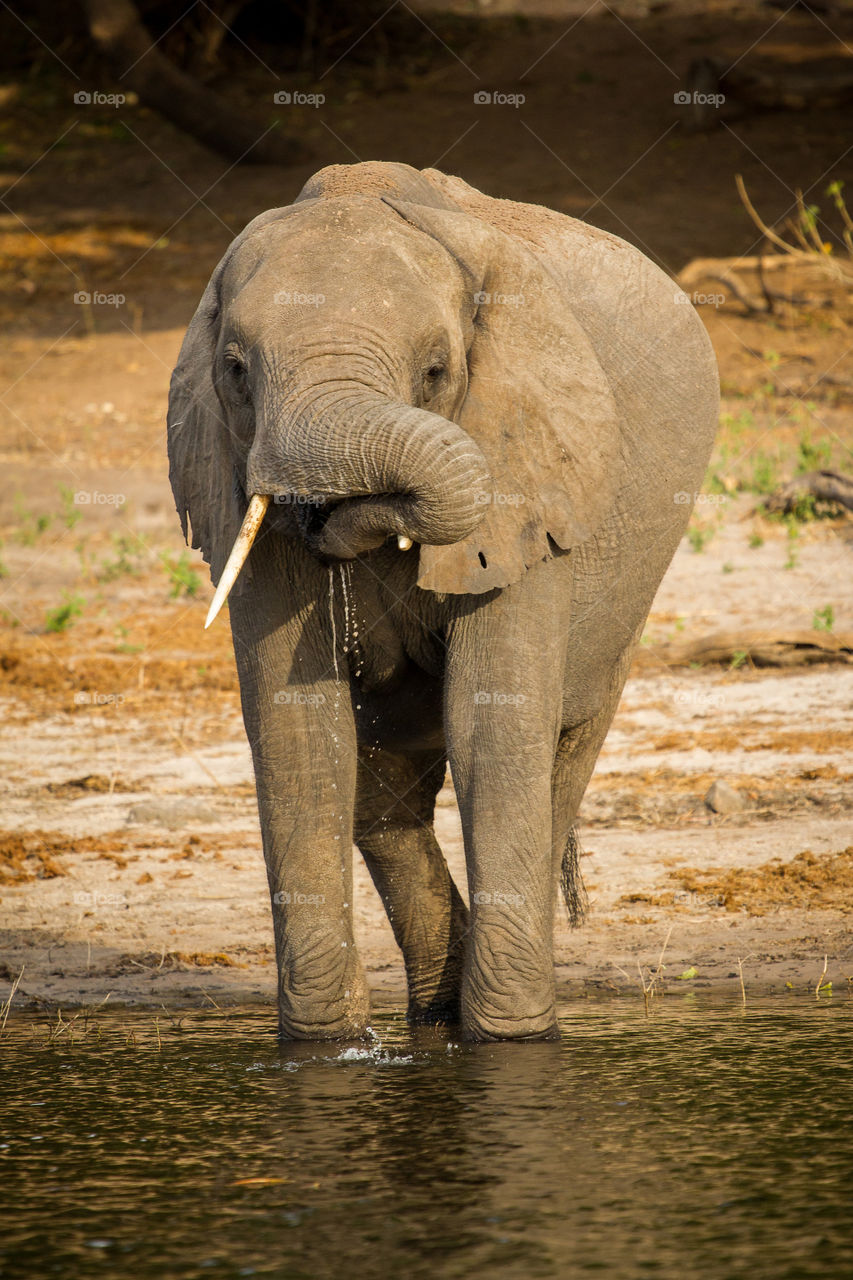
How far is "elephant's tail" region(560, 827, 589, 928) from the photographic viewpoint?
268 inches

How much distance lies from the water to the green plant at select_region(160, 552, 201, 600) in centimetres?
637

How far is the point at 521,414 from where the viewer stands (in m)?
5.16

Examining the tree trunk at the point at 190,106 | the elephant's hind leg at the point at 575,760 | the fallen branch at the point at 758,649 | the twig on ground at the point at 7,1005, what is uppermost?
the tree trunk at the point at 190,106

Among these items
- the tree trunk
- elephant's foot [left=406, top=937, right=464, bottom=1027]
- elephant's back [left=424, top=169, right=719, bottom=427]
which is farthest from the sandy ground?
elephant's back [left=424, top=169, right=719, bottom=427]

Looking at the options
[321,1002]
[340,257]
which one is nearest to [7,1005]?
[321,1002]

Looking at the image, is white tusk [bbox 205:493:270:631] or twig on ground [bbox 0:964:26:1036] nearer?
white tusk [bbox 205:493:270:631]

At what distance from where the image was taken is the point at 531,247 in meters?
5.96

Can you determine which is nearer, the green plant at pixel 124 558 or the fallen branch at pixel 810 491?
the fallen branch at pixel 810 491

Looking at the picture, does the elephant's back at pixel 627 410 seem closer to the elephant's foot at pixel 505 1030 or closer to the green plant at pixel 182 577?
the elephant's foot at pixel 505 1030

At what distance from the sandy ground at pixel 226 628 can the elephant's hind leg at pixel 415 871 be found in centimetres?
55

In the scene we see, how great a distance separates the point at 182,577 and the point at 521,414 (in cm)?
745

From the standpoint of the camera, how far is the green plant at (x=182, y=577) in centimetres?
1223

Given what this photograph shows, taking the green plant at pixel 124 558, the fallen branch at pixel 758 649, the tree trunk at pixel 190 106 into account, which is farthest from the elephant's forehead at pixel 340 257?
the tree trunk at pixel 190 106

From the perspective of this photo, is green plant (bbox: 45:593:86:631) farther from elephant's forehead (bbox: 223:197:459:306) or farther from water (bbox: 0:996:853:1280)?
elephant's forehead (bbox: 223:197:459:306)
